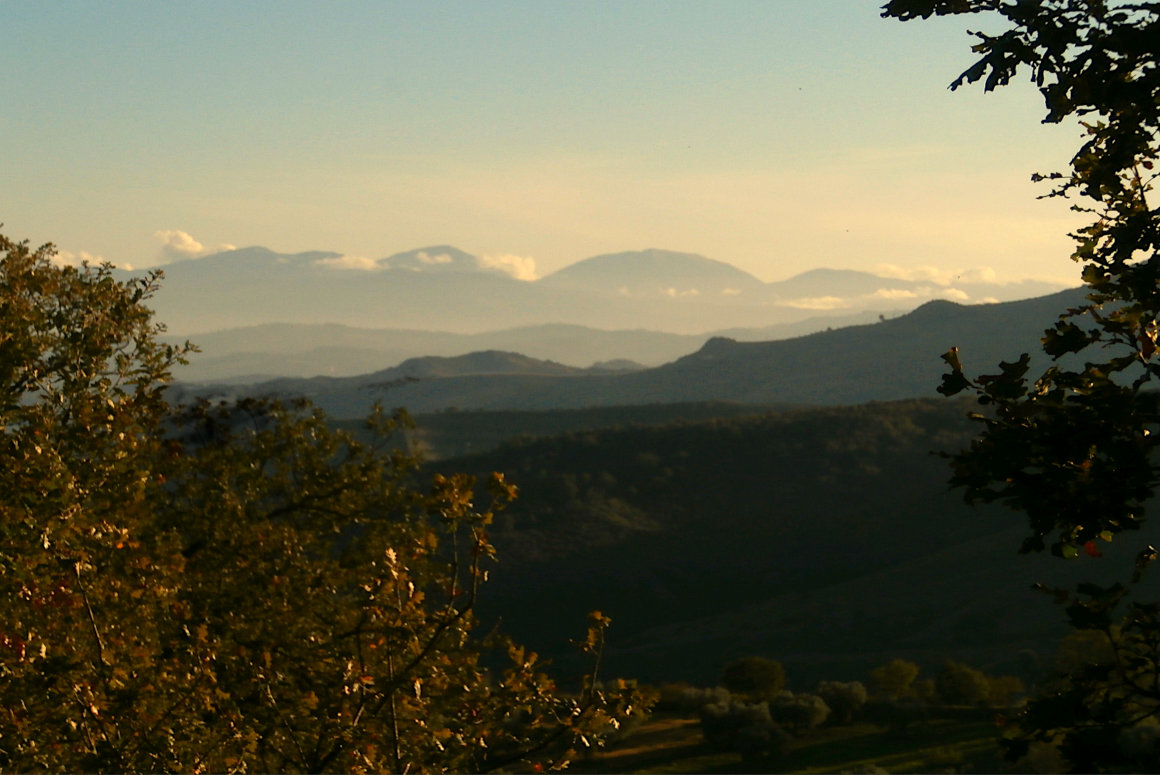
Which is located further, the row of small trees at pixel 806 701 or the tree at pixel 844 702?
the tree at pixel 844 702

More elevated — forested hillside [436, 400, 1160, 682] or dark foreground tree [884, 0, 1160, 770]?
dark foreground tree [884, 0, 1160, 770]

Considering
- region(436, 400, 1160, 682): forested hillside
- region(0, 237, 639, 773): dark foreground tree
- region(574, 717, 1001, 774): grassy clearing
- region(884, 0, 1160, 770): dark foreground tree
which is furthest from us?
region(436, 400, 1160, 682): forested hillside

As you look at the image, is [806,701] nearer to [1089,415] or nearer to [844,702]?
[844,702]

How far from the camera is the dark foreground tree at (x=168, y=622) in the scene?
989 cm

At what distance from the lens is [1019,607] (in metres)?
78.4

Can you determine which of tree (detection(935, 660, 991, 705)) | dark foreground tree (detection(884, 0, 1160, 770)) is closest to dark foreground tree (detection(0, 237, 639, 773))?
dark foreground tree (detection(884, 0, 1160, 770))

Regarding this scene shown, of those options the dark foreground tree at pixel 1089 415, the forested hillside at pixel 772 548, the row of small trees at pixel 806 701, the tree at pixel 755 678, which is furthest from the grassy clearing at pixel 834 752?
the dark foreground tree at pixel 1089 415

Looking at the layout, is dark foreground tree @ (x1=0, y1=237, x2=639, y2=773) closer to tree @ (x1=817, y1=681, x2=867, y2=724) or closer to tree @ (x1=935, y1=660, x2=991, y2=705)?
tree @ (x1=817, y1=681, x2=867, y2=724)

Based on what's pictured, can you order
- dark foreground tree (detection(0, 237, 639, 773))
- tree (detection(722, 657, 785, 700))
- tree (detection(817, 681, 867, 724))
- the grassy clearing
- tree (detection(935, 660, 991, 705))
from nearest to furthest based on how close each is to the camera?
dark foreground tree (detection(0, 237, 639, 773)), the grassy clearing, tree (detection(817, 681, 867, 724)), tree (detection(935, 660, 991, 705)), tree (detection(722, 657, 785, 700))

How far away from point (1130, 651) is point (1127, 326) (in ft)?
6.48

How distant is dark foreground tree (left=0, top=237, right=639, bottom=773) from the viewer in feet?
32.4

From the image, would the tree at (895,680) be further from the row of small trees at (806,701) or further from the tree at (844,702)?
the tree at (844,702)

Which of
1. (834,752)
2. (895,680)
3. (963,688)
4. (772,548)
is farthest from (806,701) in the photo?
(772,548)

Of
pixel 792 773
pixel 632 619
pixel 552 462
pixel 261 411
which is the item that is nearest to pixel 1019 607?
pixel 632 619
